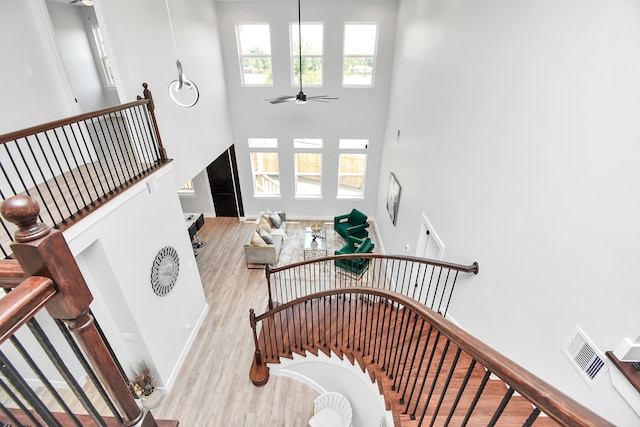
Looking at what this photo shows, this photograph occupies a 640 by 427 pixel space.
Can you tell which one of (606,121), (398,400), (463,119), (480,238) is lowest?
(398,400)

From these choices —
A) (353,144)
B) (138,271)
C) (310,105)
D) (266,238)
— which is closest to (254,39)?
(310,105)

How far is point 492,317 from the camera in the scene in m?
2.81

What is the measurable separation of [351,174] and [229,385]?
6444 millimetres

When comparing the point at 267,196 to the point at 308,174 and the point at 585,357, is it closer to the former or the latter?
the point at 308,174

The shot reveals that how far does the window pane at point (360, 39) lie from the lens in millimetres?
7207

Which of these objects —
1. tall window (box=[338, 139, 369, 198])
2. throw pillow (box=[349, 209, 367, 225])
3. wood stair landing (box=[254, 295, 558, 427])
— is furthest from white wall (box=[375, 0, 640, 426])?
tall window (box=[338, 139, 369, 198])

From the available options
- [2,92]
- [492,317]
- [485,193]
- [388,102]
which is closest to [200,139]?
[2,92]

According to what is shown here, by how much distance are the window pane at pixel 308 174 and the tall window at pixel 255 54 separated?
2.28 m

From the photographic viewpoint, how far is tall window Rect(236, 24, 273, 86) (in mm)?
7355

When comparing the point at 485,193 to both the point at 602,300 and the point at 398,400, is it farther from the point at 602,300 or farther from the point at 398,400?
the point at 398,400

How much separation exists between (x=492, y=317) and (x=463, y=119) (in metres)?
2.19

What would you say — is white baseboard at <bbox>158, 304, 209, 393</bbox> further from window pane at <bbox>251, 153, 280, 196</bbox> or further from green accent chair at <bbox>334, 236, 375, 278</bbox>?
window pane at <bbox>251, 153, 280, 196</bbox>

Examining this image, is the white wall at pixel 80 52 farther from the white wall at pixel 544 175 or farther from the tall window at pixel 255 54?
the white wall at pixel 544 175

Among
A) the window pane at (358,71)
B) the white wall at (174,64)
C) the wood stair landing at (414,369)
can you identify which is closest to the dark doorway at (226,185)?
the white wall at (174,64)
